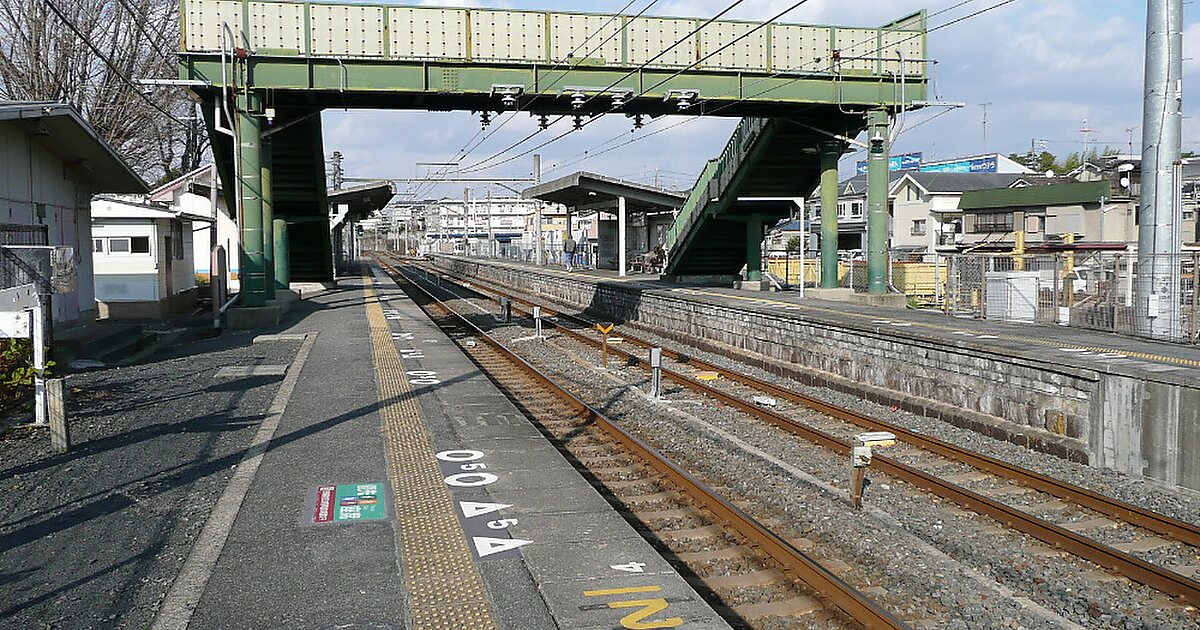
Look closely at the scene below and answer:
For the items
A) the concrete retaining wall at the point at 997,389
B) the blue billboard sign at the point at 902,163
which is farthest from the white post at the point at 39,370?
the blue billboard sign at the point at 902,163

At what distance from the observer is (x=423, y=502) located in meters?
8.03

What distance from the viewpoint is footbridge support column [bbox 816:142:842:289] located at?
88.9 feet

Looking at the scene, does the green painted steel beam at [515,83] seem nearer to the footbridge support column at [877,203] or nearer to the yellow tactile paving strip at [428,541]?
the footbridge support column at [877,203]

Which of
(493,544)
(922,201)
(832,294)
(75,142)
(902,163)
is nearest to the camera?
(493,544)

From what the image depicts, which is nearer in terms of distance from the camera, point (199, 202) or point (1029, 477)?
point (1029, 477)

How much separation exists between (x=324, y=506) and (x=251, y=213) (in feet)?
57.9

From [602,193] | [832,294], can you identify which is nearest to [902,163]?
[602,193]

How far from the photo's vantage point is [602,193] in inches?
1747

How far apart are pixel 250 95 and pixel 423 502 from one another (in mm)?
17673

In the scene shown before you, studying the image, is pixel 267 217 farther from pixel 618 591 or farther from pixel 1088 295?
pixel 618 591

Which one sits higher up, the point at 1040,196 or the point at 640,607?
the point at 1040,196

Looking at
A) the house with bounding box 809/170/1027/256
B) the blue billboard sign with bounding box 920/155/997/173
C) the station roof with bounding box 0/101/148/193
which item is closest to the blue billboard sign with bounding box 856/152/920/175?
the blue billboard sign with bounding box 920/155/997/173

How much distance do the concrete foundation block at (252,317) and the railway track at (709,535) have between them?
12520mm

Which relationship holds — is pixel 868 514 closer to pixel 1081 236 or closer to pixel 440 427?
pixel 440 427
